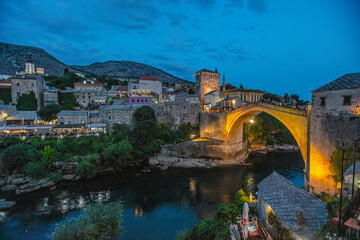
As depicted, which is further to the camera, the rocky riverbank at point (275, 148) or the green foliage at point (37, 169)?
the rocky riverbank at point (275, 148)

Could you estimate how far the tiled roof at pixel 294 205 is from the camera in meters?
6.17

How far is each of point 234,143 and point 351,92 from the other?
1753cm

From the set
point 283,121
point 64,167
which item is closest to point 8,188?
point 64,167

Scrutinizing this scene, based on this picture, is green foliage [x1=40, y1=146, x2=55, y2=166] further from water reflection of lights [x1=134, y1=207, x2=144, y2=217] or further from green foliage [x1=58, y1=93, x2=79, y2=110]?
green foliage [x1=58, y1=93, x2=79, y2=110]

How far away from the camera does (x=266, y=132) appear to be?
31.9m

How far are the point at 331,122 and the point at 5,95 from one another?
4374 cm

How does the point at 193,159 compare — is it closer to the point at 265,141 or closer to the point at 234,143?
the point at 234,143

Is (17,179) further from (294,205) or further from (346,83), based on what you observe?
(346,83)

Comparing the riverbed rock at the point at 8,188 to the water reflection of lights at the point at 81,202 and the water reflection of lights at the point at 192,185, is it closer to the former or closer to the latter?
the water reflection of lights at the point at 81,202

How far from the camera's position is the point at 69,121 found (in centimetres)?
2672

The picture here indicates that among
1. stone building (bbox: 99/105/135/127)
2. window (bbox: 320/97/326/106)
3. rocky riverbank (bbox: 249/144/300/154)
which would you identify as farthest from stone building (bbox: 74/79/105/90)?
window (bbox: 320/97/326/106)

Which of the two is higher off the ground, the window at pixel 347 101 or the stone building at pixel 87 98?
→ the stone building at pixel 87 98

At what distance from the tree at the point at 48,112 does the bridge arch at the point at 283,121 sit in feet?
86.1

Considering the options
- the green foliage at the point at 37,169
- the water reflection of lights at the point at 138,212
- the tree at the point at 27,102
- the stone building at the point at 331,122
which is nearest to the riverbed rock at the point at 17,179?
the green foliage at the point at 37,169
